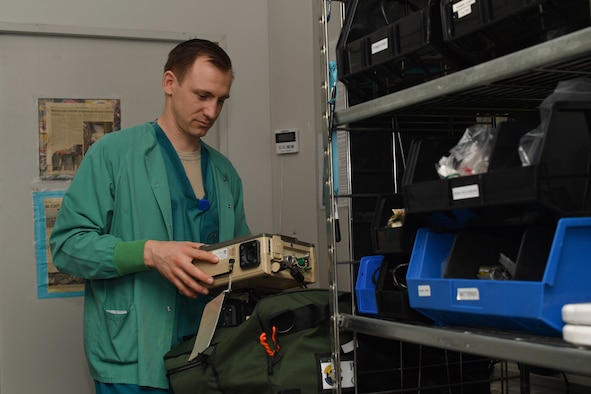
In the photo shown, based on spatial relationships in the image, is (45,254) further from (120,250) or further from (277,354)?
(277,354)

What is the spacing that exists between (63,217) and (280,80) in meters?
1.62

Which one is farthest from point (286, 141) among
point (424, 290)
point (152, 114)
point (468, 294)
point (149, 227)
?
point (468, 294)

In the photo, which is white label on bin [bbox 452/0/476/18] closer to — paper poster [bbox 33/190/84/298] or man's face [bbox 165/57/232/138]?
man's face [bbox 165/57/232/138]

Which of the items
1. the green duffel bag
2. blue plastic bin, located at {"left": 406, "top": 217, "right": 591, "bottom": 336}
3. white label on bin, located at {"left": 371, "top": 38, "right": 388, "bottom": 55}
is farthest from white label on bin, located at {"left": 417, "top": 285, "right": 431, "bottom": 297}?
white label on bin, located at {"left": 371, "top": 38, "right": 388, "bottom": 55}

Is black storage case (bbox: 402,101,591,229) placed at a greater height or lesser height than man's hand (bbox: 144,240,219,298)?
greater

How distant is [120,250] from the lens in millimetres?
1880

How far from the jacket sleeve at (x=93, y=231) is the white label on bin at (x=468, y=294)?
34.8 inches

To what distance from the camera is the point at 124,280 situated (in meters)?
2.01

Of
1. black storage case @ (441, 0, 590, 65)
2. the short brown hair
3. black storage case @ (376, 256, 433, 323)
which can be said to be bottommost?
black storage case @ (376, 256, 433, 323)

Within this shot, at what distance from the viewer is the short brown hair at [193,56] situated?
2.14 metres

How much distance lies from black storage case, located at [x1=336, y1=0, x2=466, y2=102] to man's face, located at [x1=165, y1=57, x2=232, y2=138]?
525 mm

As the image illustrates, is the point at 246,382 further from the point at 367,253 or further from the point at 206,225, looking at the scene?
the point at 206,225

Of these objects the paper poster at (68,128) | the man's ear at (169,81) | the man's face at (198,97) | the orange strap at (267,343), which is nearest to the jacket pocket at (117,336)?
the orange strap at (267,343)

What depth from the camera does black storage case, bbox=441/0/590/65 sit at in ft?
3.75
